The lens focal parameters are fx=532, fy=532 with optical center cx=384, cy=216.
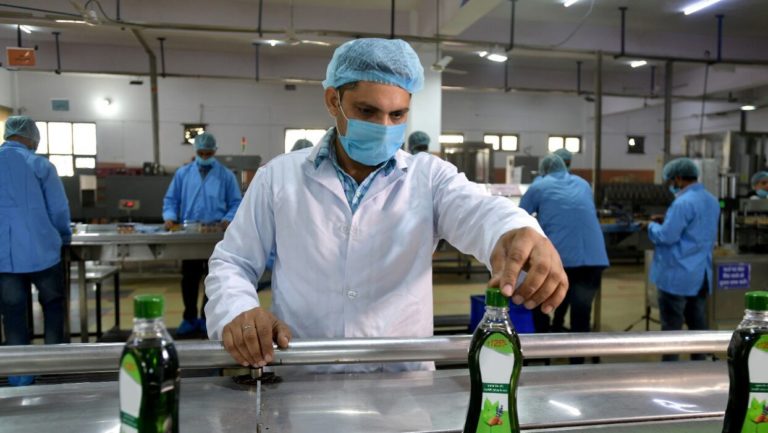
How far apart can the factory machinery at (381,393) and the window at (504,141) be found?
11.3 meters

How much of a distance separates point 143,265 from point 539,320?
19.7ft

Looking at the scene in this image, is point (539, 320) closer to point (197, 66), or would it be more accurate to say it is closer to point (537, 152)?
Result: point (197, 66)

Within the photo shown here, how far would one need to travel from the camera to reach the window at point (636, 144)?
12.9 metres

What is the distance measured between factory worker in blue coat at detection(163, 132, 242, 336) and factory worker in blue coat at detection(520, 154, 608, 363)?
2.39 m

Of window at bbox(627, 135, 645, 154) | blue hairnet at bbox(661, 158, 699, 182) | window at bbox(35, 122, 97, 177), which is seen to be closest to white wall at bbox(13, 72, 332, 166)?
window at bbox(35, 122, 97, 177)

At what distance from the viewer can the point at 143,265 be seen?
7.70 metres

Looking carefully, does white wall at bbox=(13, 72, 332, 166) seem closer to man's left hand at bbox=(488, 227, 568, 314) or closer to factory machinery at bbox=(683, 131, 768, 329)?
factory machinery at bbox=(683, 131, 768, 329)

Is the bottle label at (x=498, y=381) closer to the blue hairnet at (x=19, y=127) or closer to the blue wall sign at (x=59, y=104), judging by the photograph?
the blue hairnet at (x=19, y=127)

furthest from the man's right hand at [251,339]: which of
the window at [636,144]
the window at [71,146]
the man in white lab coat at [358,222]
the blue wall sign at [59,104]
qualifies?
the window at [636,144]

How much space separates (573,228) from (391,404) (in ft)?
9.60

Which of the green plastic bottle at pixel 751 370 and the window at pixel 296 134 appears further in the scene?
the window at pixel 296 134

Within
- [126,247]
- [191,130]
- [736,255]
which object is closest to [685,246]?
[736,255]

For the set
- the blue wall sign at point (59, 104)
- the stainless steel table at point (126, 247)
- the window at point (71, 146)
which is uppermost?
the blue wall sign at point (59, 104)

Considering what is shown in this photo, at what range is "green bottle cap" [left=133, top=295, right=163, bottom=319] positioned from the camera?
1.88 feet
